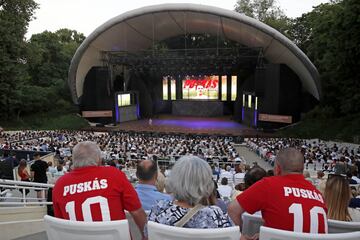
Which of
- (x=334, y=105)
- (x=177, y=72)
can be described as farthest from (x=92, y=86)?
(x=334, y=105)

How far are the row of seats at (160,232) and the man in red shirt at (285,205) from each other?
0.18m

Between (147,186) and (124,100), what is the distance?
105 feet

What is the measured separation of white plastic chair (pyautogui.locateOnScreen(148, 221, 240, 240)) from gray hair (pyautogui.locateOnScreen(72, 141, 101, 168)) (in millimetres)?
942

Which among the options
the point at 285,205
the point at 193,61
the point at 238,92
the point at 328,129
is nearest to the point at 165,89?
the point at 238,92

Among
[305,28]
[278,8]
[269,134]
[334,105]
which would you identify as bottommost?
[269,134]

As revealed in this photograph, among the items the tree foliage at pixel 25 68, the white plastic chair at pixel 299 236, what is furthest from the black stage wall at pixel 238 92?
the white plastic chair at pixel 299 236

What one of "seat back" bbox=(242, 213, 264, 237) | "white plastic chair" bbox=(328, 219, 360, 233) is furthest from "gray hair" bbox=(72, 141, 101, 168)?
"white plastic chair" bbox=(328, 219, 360, 233)

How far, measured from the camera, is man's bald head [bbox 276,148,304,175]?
8.27 feet

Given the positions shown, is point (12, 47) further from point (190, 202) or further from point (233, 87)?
point (190, 202)

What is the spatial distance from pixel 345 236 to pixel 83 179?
5.71 feet

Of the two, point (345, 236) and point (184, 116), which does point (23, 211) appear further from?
point (184, 116)

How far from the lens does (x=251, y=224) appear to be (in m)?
2.52

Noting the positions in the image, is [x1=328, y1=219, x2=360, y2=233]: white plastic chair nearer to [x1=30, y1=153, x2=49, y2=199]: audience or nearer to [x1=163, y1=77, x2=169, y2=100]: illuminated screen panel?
[x1=30, y1=153, x2=49, y2=199]: audience

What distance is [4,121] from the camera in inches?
1335
